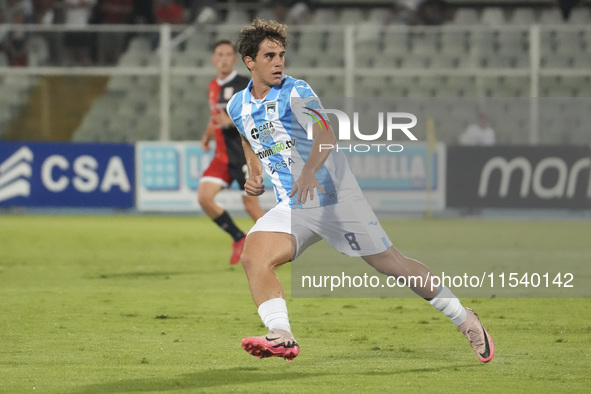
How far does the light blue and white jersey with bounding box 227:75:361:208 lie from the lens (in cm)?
666

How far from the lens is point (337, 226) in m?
6.63

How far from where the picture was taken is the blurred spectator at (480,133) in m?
20.5

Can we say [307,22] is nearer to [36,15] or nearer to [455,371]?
[36,15]

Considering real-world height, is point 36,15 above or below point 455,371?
above

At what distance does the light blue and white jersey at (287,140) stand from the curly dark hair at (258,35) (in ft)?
0.83

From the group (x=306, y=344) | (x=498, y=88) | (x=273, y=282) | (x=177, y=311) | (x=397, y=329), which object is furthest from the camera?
(x=498, y=88)

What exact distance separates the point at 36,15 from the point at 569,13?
38.7ft

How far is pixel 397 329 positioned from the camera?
840cm

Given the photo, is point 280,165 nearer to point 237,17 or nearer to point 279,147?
point 279,147

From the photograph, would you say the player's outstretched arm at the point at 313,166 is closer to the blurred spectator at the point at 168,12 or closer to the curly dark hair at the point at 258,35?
the curly dark hair at the point at 258,35

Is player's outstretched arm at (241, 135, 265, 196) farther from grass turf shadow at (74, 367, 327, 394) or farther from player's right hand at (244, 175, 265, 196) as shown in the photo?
grass turf shadow at (74, 367, 327, 394)

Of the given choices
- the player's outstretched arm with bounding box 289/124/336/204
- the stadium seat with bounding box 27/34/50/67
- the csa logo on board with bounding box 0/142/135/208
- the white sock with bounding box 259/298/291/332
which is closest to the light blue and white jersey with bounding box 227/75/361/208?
the player's outstretched arm with bounding box 289/124/336/204

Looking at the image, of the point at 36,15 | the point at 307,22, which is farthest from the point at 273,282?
the point at 36,15

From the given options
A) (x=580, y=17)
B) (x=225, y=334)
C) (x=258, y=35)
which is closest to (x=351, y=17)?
(x=580, y=17)
